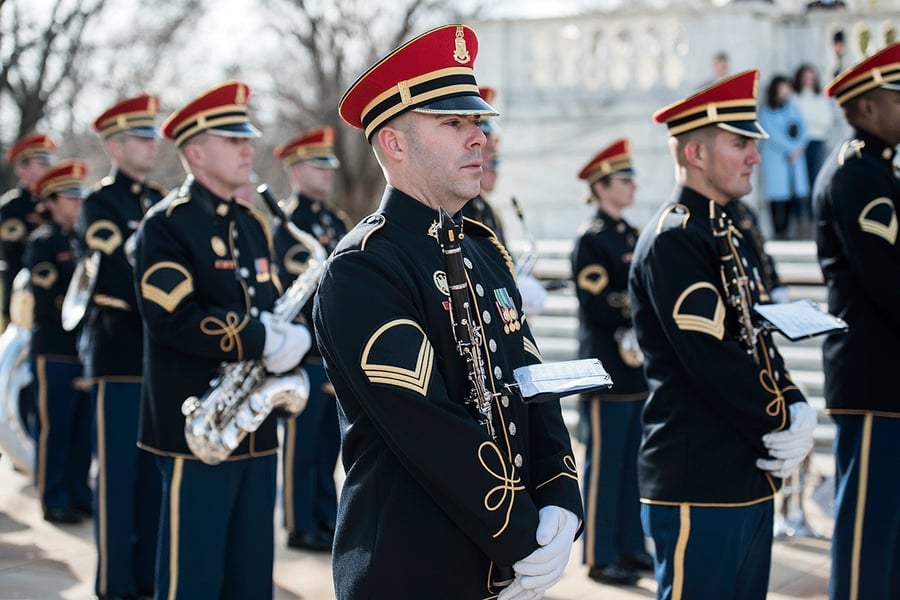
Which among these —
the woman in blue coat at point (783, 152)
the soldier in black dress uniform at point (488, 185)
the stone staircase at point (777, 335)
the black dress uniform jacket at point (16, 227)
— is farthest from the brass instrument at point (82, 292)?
the woman in blue coat at point (783, 152)

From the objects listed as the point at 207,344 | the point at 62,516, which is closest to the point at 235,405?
the point at 207,344

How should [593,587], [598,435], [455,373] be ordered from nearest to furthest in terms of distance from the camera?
[455,373] → [593,587] → [598,435]

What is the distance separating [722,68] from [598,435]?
26.2 ft

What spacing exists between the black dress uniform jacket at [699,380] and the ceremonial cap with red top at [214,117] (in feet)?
6.05

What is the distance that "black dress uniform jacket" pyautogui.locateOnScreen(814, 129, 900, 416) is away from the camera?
4734mm

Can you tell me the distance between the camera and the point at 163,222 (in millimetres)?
4812

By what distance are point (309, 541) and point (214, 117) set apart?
3153 mm

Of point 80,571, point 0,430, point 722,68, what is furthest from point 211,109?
point 722,68

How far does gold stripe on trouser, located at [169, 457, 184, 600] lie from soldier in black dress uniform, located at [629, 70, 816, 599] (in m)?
1.83

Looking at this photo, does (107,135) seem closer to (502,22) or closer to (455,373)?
(455,373)

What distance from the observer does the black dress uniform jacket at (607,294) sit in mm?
6746

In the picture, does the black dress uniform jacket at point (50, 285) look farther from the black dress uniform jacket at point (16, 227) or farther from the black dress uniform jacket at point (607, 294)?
the black dress uniform jacket at point (607, 294)

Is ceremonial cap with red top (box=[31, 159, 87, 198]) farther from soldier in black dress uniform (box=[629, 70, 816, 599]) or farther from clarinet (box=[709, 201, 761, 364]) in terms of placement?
clarinet (box=[709, 201, 761, 364])

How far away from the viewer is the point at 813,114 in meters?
13.8
